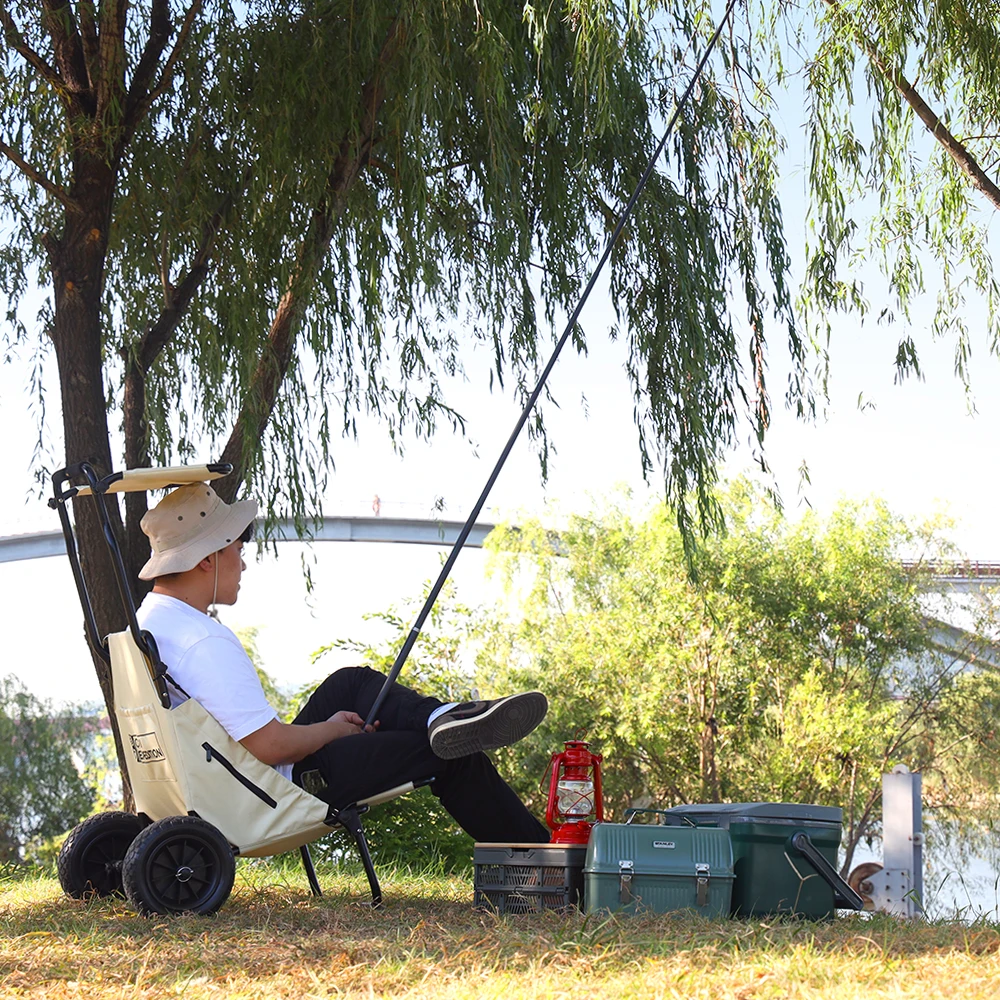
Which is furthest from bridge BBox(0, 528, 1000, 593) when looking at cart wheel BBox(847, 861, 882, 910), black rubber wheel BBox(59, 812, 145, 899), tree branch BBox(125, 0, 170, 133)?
black rubber wheel BBox(59, 812, 145, 899)

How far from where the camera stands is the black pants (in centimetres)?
271

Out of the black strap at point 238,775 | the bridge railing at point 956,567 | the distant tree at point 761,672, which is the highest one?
the bridge railing at point 956,567

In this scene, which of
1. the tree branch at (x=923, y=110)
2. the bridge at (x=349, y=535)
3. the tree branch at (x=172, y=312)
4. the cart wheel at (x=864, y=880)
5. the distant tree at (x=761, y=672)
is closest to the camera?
the cart wheel at (x=864, y=880)

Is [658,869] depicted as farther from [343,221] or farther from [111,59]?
[111,59]

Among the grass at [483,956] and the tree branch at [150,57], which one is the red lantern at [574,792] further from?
the tree branch at [150,57]

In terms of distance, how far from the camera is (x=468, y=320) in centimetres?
491

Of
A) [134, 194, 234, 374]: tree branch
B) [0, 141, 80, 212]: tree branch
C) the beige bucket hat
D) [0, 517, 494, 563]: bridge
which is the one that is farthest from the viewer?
[0, 517, 494, 563]: bridge

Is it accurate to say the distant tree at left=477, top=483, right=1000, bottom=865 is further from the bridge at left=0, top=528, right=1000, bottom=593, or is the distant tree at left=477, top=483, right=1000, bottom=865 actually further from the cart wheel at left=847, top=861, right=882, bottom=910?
the cart wheel at left=847, top=861, right=882, bottom=910

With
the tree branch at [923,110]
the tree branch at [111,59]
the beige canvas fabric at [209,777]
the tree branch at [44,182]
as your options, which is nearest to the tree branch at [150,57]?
the tree branch at [111,59]

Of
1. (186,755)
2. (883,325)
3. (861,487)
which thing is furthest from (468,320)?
(861,487)

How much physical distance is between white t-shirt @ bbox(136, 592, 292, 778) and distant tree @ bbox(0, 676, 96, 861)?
18580 mm

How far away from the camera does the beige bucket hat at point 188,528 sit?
2.82m

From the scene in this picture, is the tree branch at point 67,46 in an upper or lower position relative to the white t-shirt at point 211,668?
upper

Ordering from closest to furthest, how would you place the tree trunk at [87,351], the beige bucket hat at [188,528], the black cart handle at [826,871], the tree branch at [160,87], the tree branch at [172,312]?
1. the black cart handle at [826,871]
2. the beige bucket hat at [188,528]
3. the tree trunk at [87,351]
4. the tree branch at [160,87]
5. the tree branch at [172,312]
